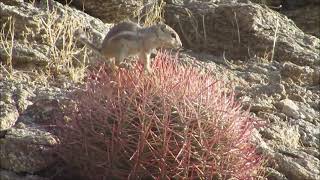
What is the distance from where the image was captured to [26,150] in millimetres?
4918

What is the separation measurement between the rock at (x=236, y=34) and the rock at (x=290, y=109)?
1.14 meters

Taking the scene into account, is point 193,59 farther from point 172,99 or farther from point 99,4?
point 172,99

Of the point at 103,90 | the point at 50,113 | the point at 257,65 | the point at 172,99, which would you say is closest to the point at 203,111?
the point at 172,99

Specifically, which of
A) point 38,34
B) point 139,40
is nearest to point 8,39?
point 38,34

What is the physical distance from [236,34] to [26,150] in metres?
3.67

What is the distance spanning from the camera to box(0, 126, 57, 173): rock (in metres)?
4.85

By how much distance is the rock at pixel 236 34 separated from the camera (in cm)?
794

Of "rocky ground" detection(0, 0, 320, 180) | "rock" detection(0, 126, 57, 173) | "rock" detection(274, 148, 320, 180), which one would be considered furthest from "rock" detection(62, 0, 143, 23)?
"rock" detection(0, 126, 57, 173)

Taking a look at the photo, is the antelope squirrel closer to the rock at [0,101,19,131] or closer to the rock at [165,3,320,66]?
the rock at [0,101,19,131]

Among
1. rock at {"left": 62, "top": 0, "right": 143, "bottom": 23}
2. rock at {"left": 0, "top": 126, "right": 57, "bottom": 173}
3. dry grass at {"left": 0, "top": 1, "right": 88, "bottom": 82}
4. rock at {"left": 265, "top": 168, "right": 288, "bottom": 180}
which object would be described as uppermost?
rock at {"left": 62, "top": 0, "right": 143, "bottom": 23}

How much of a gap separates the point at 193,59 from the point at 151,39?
2.15 meters

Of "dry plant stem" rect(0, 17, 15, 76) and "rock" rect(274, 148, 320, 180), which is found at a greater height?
"dry plant stem" rect(0, 17, 15, 76)

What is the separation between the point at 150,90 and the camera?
4.55 metres

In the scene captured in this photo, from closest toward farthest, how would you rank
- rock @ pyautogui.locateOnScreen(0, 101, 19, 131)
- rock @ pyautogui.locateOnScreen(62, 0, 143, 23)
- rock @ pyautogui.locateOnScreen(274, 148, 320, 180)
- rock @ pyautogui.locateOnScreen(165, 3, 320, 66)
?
1. rock @ pyautogui.locateOnScreen(0, 101, 19, 131)
2. rock @ pyautogui.locateOnScreen(274, 148, 320, 180)
3. rock @ pyautogui.locateOnScreen(62, 0, 143, 23)
4. rock @ pyautogui.locateOnScreen(165, 3, 320, 66)
